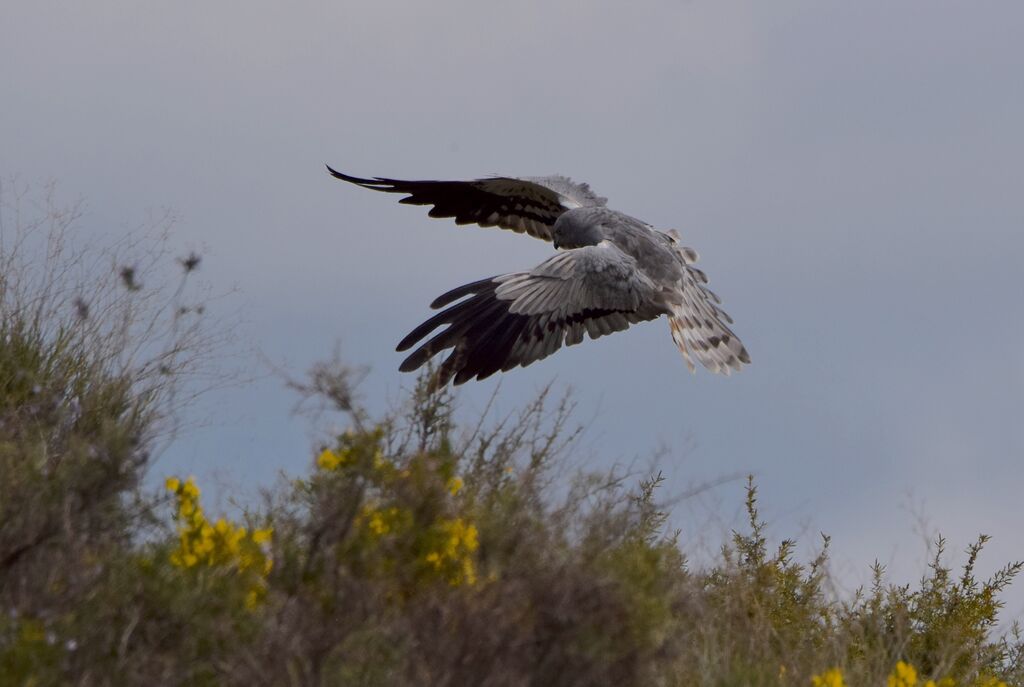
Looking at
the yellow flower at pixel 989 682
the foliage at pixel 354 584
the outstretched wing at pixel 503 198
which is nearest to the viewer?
the foliage at pixel 354 584

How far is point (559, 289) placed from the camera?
7641 mm

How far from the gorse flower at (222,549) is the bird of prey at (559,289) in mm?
A: 2163

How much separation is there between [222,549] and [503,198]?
18.4 ft

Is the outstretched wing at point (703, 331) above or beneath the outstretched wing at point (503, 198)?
beneath

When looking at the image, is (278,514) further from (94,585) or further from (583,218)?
(583,218)

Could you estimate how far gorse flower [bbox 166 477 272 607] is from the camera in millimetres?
4043

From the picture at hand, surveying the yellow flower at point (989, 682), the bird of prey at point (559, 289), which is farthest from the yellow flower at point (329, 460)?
the yellow flower at point (989, 682)

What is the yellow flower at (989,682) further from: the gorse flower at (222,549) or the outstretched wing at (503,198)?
the outstretched wing at (503,198)

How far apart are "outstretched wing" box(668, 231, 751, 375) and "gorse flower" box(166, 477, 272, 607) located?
474 cm

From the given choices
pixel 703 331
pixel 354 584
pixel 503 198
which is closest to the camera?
pixel 354 584

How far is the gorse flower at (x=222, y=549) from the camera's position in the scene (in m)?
4.04

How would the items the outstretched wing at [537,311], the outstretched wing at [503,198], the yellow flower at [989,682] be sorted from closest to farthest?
the yellow flower at [989,682] → the outstretched wing at [537,311] → the outstretched wing at [503,198]

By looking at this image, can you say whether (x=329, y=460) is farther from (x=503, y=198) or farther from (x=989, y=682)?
(x=503, y=198)

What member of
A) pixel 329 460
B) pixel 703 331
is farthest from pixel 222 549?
pixel 703 331
